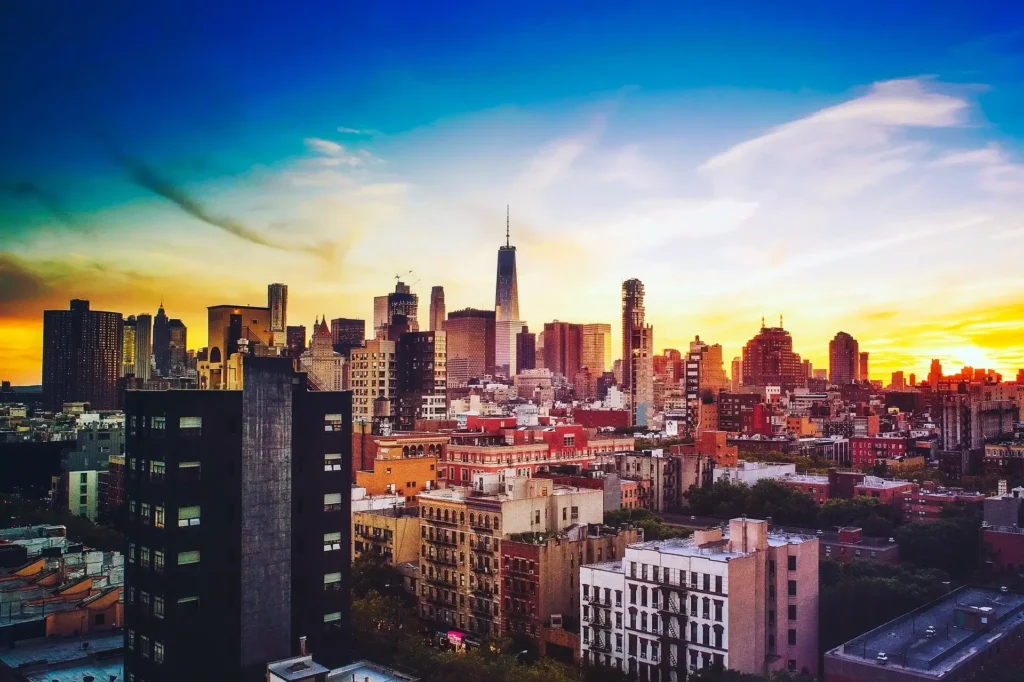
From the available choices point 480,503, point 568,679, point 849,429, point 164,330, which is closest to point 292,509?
point 568,679

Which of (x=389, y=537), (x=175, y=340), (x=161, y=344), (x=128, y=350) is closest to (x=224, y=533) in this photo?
(x=389, y=537)

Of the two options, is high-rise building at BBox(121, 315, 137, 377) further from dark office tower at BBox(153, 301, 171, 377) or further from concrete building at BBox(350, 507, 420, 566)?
concrete building at BBox(350, 507, 420, 566)

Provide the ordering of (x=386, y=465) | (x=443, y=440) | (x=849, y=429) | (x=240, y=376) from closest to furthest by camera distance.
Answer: (x=240, y=376)
(x=386, y=465)
(x=443, y=440)
(x=849, y=429)

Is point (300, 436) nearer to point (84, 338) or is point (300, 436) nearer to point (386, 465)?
point (386, 465)

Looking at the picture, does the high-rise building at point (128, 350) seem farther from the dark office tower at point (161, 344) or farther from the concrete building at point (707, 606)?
the concrete building at point (707, 606)

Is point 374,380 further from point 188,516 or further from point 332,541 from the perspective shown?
point 188,516

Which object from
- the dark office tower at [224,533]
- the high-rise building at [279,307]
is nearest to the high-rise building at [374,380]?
the high-rise building at [279,307]
